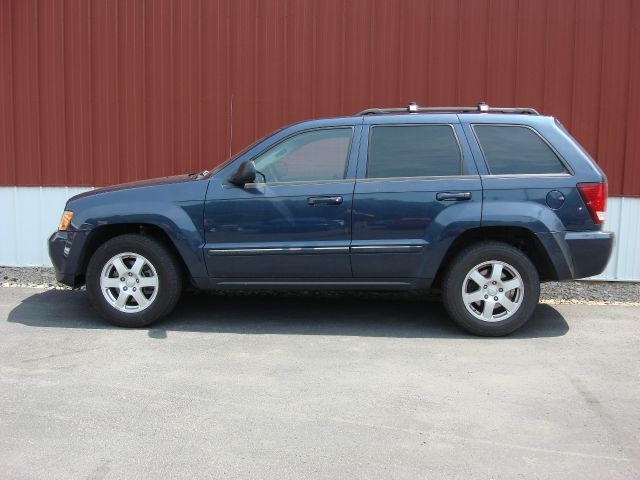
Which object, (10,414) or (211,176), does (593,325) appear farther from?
(10,414)

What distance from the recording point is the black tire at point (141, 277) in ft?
17.7

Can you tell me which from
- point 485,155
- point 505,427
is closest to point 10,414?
point 505,427

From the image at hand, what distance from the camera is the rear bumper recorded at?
5.06 meters

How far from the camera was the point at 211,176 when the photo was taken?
5.39 meters

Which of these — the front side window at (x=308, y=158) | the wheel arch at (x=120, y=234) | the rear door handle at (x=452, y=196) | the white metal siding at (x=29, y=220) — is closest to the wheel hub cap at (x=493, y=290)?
the rear door handle at (x=452, y=196)

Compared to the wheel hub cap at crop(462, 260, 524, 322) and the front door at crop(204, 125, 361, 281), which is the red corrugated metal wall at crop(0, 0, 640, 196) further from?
the wheel hub cap at crop(462, 260, 524, 322)

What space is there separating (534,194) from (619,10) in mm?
3513

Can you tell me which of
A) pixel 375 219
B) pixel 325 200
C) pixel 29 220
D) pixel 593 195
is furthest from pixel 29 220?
pixel 593 195

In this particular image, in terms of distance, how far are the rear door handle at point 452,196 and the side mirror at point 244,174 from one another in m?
1.57

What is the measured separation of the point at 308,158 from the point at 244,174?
590 millimetres

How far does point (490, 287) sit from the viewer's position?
17.2 feet

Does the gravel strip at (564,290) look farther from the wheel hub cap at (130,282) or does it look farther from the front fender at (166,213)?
the front fender at (166,213)

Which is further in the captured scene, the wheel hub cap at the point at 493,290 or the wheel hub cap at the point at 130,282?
the wheel hub cap at the point at 130,282

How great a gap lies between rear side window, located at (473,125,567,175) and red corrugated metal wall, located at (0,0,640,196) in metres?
2.32
